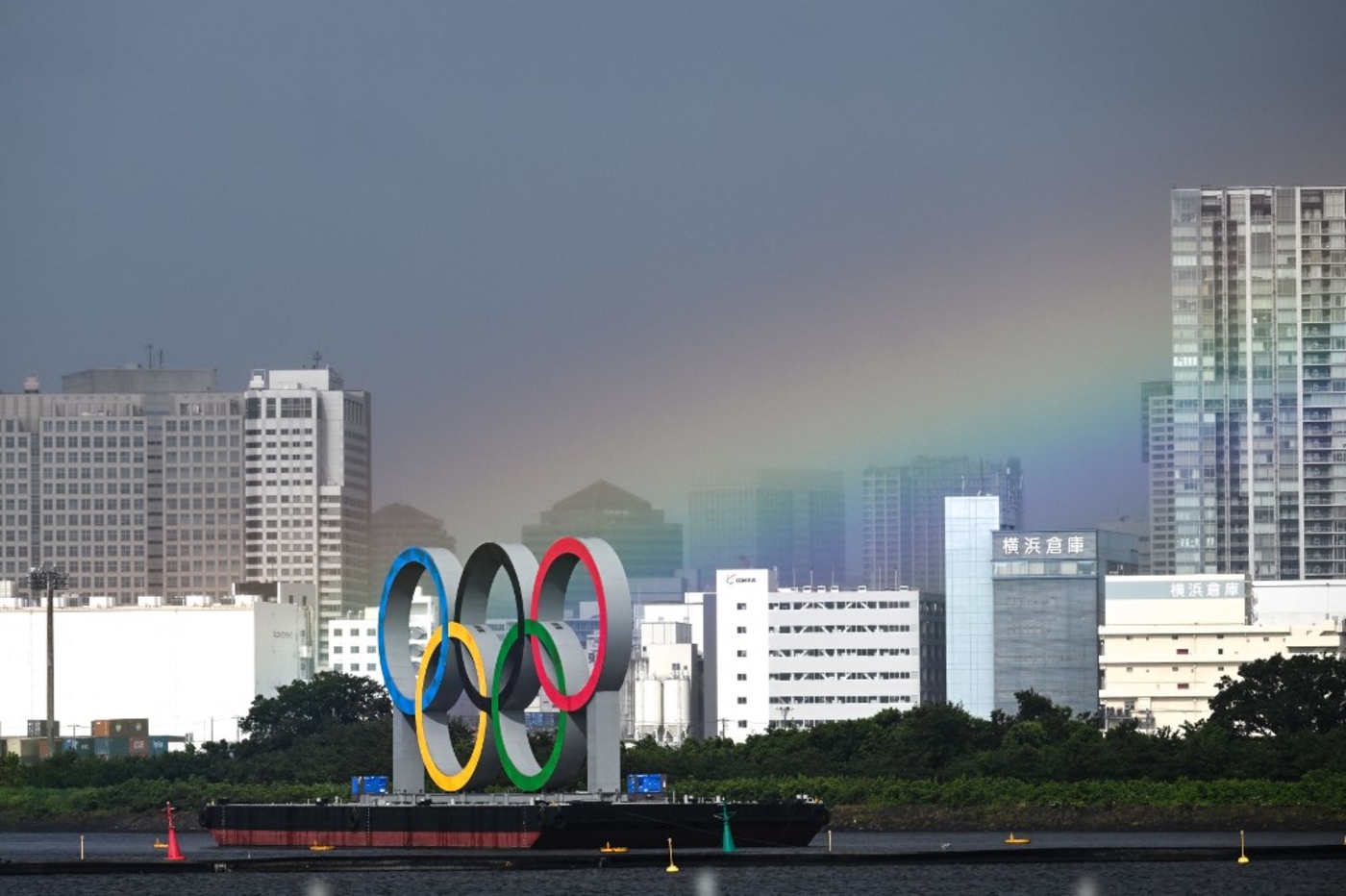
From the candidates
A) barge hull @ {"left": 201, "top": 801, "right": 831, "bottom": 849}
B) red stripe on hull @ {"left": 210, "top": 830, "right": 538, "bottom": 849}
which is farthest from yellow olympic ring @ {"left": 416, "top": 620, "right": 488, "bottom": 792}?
red stripe on hull @ {"left": 210, "top": 830, "right": 538, "bottom": 849}

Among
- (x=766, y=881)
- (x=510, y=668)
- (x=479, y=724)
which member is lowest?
(x=766, y=881)

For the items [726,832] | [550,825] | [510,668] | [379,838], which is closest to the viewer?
[726,832]

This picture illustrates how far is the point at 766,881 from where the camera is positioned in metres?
85.6

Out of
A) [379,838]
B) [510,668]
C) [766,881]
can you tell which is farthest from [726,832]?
[379,838]

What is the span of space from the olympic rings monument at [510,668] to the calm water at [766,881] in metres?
5.34

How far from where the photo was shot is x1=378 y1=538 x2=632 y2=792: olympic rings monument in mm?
92125

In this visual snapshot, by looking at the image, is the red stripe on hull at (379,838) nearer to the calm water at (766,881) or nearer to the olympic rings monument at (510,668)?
the olympic rings monument at (510,668)

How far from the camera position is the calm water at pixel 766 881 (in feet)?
269

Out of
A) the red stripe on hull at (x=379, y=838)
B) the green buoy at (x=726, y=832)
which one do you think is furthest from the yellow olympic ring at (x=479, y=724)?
the green buoy at (x=726, y=832)

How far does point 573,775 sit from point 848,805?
40743 millimetres

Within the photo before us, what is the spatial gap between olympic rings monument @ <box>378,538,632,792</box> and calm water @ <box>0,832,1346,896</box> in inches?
210

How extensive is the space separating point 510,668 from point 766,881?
15859mm

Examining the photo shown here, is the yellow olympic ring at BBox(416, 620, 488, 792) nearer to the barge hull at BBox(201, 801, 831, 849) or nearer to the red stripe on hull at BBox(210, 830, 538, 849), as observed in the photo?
the barge hull at BBox(201, 801, 831, 849)

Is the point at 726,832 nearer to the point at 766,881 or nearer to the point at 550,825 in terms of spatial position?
the point at 550,825
